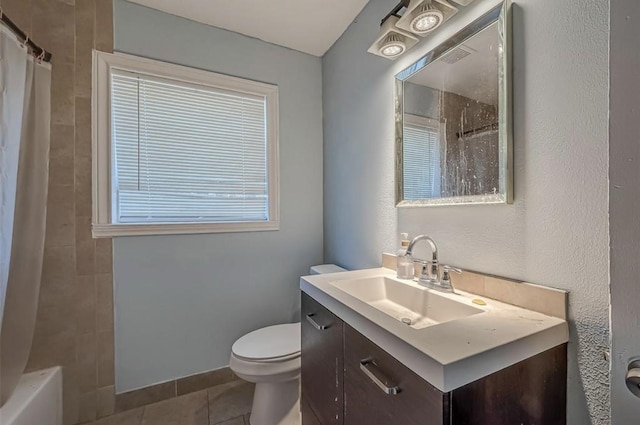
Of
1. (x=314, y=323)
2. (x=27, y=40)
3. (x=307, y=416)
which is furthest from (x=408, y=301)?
(x=27, y=40)

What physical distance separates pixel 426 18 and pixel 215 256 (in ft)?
5.49

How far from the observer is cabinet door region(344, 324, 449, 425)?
58 centimetres

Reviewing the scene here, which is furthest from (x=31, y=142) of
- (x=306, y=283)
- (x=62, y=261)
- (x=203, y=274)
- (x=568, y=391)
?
(x=568, y=391)

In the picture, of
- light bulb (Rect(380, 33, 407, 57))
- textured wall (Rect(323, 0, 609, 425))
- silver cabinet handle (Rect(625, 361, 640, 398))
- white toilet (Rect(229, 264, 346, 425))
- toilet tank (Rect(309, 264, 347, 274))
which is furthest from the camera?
toilet tank (Rect(309, 264, 347, 274))

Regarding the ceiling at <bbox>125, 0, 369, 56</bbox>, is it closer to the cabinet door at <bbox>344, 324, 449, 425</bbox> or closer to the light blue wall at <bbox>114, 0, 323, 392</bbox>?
the light blue wall at <bbox>114, 0, 323, 392</bbox>

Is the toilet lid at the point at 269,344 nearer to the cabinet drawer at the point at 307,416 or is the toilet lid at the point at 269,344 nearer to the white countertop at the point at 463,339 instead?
the cabinet drawer at the point at 307,416

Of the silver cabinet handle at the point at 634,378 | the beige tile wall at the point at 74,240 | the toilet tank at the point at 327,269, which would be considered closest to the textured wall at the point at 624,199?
the silver cabinet handle at the point at 634,378

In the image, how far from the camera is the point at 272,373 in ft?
4.39

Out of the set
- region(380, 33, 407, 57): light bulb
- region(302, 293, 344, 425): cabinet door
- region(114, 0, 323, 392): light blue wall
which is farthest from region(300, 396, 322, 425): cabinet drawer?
region(380, 33, 407, 57): light bulb

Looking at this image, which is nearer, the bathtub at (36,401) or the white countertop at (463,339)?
the white countertop at (463,339)

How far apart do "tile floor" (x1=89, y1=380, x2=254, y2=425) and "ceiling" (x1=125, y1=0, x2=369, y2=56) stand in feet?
7.68

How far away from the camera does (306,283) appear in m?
1.18

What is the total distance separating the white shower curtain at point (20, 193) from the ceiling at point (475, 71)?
5.85 feet

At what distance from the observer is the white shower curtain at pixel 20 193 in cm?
113
